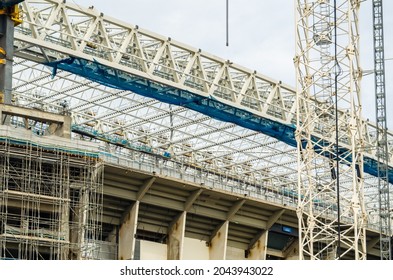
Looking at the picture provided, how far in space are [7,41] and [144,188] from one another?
48.5 feet

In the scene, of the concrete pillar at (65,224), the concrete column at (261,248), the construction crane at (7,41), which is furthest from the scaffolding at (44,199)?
the concrete column at (261,248)

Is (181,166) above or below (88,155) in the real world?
above

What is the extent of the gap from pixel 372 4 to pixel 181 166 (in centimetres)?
2451

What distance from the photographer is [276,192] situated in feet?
282

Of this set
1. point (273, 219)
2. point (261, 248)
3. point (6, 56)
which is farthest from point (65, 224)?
point (273, 219)

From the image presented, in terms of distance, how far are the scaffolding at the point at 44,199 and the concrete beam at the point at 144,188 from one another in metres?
8.28

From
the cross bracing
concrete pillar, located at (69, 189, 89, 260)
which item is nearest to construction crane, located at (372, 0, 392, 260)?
the cross bracing

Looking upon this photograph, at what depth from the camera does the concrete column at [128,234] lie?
7138 cm

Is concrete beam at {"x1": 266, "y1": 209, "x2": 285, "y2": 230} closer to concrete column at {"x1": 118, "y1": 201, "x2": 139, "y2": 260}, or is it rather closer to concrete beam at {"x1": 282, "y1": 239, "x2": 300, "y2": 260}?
concrete beam at {"x1": 282, "y1": 239, "x2": 300, "y2": 260}

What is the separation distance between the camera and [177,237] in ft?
249

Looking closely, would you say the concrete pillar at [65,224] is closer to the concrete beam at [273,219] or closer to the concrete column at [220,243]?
the concrete column at [220,243]
